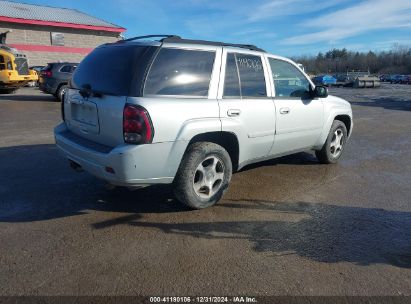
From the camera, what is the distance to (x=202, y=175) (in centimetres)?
435

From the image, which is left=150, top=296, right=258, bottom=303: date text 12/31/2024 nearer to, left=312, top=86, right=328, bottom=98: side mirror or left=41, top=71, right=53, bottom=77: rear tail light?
left=312, top=86, right=328, bottom=98: side mirror

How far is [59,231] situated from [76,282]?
101 centimetres

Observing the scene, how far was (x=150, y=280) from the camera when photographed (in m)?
2.98

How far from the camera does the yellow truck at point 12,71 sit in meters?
19.9

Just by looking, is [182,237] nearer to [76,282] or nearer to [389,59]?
[76,282]

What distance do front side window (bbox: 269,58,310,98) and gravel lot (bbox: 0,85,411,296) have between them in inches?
51.5

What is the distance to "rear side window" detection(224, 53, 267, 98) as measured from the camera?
4527mm

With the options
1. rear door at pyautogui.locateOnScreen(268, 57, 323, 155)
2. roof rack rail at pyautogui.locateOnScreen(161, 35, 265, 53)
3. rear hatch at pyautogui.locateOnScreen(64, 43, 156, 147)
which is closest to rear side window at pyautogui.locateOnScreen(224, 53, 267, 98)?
roof rack rail at pyautogui.locateOnScreen(161, 35, 265, 53)

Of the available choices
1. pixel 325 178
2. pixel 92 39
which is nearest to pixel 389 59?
pixel 92 39

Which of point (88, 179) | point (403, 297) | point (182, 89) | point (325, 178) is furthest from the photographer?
point (325, 178)

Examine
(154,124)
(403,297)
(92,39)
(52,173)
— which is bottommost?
(403,297)

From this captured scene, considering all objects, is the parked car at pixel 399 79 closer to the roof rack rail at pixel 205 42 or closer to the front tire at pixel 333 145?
the front tire at pixel 333 145

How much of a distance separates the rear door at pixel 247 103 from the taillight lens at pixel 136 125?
1006 millimetres

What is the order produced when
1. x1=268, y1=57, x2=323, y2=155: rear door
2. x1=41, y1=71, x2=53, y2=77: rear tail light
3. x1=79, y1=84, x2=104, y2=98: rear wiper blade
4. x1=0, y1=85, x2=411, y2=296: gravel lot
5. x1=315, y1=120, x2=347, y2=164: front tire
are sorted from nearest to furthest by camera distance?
x1=0, y1=85, x2=411, y2=296: gravel lot → x1=79, y1=84, x2=104, y2=98: rear wiper blade → x1=268, y1=57, x2=323, y2=155: rear door → x1=315, y1=120, x2=347, y2=164: front tire → x1=41, y1=71, x2=53, y2=77: rear tail light
